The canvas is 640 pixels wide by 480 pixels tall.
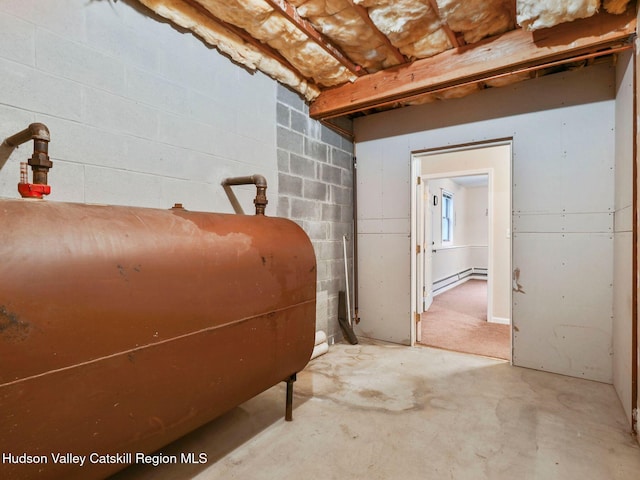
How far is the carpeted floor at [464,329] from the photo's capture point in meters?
3.18

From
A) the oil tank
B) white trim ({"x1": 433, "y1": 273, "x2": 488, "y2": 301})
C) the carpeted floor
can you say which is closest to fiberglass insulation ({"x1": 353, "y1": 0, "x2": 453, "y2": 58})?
the oil tank

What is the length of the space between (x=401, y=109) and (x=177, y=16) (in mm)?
2118

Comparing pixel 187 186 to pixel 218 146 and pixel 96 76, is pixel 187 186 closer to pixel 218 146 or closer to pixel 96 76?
pixel 218 146

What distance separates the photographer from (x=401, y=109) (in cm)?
325

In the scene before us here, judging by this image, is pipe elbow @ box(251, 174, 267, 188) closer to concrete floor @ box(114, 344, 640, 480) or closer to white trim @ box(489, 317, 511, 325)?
concrete floor @ box(114, 344, 640, 480)

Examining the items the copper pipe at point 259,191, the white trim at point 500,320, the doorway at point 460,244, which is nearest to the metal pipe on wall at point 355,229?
the doorway at point 460,244

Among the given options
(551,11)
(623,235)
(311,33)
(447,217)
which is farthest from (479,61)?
(447,217)

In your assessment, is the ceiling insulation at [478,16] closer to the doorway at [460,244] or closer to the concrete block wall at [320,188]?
the doorway at [460,244]

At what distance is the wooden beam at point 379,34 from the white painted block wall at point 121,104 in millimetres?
853

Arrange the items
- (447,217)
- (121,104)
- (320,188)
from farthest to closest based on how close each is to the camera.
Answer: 1. (447,217)
2. (320,188)
3. (121,104)

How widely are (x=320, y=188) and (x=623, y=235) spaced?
2191mm

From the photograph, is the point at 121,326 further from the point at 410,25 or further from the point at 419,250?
the point at 419,250

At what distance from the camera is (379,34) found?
2223 millimetres

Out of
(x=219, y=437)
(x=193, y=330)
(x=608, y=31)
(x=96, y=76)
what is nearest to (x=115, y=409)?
(x=193, y=330)
